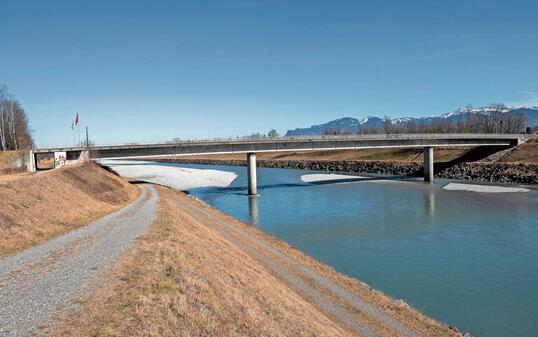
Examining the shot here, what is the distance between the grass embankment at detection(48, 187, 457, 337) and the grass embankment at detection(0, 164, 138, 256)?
7.25 meters

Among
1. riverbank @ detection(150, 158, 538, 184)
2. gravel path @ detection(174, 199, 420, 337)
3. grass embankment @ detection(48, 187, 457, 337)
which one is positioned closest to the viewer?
grass embankment @ detection(48, 187, 457, 337)

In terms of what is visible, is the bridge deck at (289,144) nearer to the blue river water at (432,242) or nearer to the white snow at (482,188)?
the blue river water at (432,242)

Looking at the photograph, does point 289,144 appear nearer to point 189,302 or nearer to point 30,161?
point 30,161

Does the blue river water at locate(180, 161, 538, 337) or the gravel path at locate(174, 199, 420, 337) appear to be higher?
the gravel path at locate(174, 199, 420, 337)

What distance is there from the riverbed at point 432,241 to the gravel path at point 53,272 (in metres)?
14.6

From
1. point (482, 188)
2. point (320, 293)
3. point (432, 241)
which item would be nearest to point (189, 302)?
point (320, 293)

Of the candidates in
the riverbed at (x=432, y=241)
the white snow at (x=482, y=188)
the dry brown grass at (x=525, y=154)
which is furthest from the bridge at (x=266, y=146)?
the white snow at (x=482, y=188)

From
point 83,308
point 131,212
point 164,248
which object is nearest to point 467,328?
point 164,248

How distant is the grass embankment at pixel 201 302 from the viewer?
37.2ft

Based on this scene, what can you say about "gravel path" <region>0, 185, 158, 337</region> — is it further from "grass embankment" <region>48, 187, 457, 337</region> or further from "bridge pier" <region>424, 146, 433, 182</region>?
"bridge pier" <region>424, 146, 433, 182</region>

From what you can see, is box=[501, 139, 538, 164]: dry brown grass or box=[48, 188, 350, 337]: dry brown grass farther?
box=[501, 139, 538, 164]: dry brown grass

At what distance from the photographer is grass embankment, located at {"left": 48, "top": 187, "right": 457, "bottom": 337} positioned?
1134cm

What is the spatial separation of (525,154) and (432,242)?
7658cm

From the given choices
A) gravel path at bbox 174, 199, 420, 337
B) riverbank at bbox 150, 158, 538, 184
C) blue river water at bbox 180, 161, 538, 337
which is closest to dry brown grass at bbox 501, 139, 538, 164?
riverbank at bbox 150, 158, 538, 184
